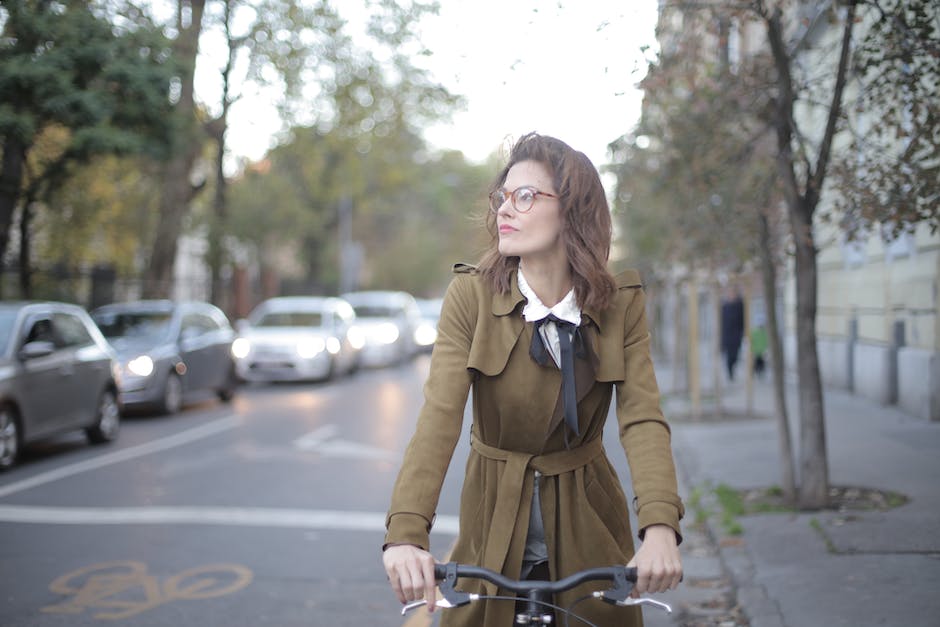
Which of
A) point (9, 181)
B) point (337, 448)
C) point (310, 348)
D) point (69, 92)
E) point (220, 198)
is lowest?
point (337, 448)

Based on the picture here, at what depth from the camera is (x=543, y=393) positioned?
259 cm

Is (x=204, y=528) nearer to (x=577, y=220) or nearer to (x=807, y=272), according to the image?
(x=807, y=272)

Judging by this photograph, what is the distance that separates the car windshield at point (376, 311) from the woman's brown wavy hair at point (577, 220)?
88.1 feet

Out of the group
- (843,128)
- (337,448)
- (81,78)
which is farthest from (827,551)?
(81,78)

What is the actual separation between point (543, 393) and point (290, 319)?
66.7 feet

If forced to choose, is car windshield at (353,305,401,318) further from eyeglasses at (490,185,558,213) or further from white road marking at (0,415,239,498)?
eyeglasses at (490,185,558,213)

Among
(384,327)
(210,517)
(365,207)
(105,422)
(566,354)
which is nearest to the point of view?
(566,354)

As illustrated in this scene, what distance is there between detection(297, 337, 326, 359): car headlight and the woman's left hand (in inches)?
743

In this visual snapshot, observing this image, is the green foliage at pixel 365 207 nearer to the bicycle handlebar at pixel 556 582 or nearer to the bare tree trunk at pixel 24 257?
the bicycle handlebar at pixel 556 582

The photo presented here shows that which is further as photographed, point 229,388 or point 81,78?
point 229,388

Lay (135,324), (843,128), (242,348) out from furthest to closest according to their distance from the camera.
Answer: (242,348) → (135,324) → (843,128)

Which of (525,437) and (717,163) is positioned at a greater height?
(717,163)

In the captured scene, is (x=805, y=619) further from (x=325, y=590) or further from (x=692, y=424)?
(x=692, y=424)

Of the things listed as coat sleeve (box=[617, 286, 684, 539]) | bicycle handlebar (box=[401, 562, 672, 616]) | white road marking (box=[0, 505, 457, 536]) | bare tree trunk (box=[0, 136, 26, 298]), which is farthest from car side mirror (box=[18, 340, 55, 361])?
bicycle handlebar (box=[401, 562, 672, 616])
